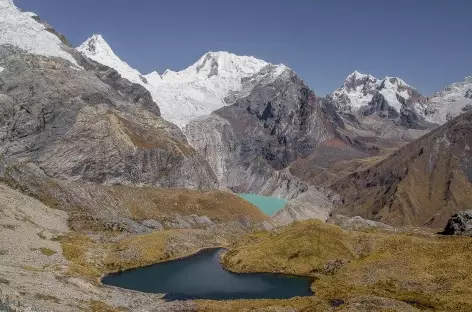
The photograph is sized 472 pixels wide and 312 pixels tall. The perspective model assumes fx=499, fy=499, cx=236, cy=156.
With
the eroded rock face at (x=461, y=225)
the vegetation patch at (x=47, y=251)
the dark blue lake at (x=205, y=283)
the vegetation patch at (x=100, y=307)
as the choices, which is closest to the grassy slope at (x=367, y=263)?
the dark blue lake at (x=205, y=283)

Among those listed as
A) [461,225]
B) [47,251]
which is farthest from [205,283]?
[461,225]

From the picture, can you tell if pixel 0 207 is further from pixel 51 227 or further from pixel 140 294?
pixel 140 294

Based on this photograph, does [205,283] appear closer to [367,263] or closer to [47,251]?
[47,251]

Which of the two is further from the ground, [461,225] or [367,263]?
[461,225]

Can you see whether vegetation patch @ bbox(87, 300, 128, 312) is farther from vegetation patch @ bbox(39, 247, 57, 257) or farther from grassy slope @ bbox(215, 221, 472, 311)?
vegetation patch @ bbox(39, 247, 57, 257)

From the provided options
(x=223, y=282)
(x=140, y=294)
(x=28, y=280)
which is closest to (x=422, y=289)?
(x=223, y=282)

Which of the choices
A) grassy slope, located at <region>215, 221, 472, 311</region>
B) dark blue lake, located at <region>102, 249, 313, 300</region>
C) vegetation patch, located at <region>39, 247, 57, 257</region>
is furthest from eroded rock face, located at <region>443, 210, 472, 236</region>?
vegetation patch, located at <region>39, 247, 57, 257</region>

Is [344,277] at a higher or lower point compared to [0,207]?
lower

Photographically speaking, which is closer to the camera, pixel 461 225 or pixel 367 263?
pixel 367 263
